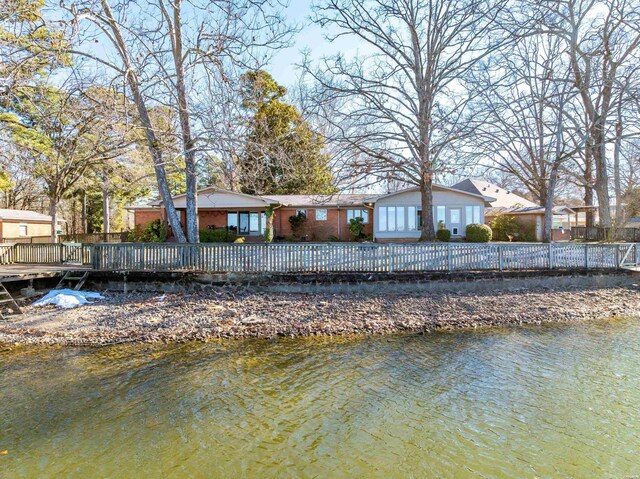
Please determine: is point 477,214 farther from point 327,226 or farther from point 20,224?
point 20,224

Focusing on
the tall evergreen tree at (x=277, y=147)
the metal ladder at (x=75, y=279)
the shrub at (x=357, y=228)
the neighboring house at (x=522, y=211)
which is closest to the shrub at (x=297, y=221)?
the tall evergreen tree at (x=277, y=147)

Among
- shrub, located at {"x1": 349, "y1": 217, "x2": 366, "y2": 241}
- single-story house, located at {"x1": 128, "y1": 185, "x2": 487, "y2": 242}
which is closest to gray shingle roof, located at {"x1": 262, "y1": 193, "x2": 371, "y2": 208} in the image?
single-story house, located at {"x1": 128, "y1": 185, "x2": 487, "y2": 242}

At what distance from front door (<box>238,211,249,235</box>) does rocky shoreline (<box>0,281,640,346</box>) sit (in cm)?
1331

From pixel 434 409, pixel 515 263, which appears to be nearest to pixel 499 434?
pixel 434 409

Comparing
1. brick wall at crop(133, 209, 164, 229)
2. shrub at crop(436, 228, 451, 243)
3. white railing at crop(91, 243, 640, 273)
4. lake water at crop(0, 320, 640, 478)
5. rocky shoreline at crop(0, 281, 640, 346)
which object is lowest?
lake water at crop(0, 320, 640, 478)

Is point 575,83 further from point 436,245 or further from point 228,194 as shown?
point 228,194

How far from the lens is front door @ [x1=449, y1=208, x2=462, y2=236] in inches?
891

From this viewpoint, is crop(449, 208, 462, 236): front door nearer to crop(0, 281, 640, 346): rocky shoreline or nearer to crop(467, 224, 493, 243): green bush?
crop(467, 224, 493, 243): green bush

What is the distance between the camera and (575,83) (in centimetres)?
1698

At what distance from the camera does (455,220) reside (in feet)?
74.4

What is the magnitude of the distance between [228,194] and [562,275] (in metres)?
17.1

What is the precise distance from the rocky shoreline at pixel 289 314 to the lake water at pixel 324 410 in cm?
78

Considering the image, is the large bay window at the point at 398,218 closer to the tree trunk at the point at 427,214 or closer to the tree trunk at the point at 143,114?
the tree trunk at the point at 427,214

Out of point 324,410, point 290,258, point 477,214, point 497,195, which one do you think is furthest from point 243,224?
point 497,195
